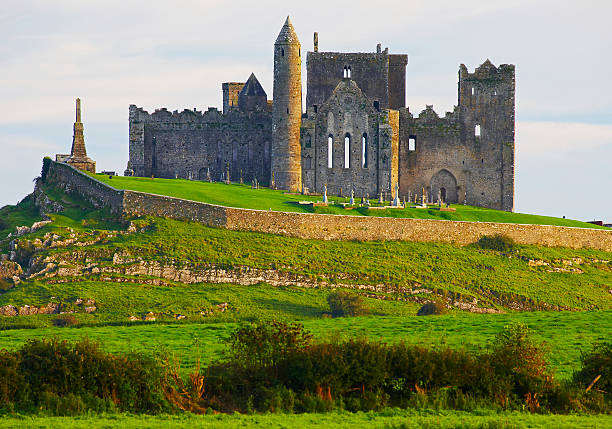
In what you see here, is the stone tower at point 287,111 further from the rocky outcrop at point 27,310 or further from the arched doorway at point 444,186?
the rocky outcrop at point 27,310

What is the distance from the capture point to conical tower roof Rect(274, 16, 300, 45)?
84875 millimetres


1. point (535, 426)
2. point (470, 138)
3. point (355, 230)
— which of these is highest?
point (470, 138)

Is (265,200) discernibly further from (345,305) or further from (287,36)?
(345,305)

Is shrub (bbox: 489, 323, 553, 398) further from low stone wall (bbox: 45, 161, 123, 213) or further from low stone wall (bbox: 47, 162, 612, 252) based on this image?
low stone wall (bbox: 45, 161, 123, 213)

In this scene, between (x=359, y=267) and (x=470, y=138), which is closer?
(x=359, y=267)

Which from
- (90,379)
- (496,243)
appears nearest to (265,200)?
(496,243)

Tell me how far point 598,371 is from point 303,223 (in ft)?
120

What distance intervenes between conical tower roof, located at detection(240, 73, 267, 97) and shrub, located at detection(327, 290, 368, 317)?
39.0 m

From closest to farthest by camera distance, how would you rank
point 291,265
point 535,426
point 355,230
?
1. point 535,426
2. point 291,265
3. point 355,230

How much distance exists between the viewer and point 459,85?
309 ft

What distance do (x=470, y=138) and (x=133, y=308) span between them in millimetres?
45725

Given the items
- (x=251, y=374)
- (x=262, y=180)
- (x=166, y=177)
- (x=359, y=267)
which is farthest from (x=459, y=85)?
(x=251, y=374)

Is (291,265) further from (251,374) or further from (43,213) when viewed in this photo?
(251,374)

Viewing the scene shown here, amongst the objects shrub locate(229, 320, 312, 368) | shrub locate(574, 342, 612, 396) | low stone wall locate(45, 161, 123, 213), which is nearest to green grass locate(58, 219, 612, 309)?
low stone wall locate(45, 161, 123, 213)
